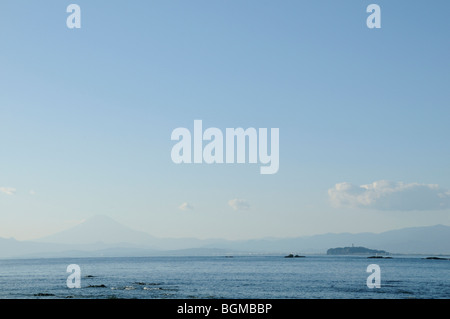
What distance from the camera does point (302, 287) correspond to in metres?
81.4

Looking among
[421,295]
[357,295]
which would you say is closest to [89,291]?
[357,295]

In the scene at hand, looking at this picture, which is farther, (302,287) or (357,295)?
(302,287)
